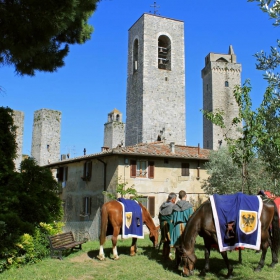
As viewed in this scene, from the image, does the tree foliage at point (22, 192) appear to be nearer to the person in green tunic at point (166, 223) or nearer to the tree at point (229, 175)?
the person in green tunic at point (166, 223)

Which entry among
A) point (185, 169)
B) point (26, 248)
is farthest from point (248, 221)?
point (185, 169)

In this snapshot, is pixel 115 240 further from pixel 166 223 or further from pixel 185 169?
pixel 185 169

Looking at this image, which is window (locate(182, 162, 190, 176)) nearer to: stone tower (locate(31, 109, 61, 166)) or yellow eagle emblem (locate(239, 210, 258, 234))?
yellow eagle emblem (locate(239, 210, 258, 234))

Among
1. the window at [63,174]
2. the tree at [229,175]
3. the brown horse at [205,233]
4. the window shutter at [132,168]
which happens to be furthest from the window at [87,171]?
the brown horse at [205,233]

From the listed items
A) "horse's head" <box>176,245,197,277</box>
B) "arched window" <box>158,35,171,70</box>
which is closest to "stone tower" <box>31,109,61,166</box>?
"arched window" <box>158,35,171,70</box>

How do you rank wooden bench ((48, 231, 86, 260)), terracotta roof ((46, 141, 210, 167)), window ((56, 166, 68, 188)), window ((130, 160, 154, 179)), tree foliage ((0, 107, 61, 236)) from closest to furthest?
tree foliage ((0, 107, 61, 236)), wooden bench ((48, 231, 86, 260)), terracotta roof ((46, 141, 210, 167)), window ((130, 160, 154, 179)), window ((56, 166, 68, 188))

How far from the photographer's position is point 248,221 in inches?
300

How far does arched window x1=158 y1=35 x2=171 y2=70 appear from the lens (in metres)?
39.0

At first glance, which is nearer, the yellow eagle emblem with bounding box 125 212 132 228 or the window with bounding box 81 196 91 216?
the yellow eagle emblem with bounding box 125 212 132 228

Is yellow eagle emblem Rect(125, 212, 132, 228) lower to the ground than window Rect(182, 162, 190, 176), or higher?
lower

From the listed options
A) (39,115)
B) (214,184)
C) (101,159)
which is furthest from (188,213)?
(39,115)

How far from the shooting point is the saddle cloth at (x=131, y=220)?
9470mm

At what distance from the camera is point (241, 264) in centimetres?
871

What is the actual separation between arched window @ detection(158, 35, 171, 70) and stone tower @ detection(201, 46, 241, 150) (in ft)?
48.9
